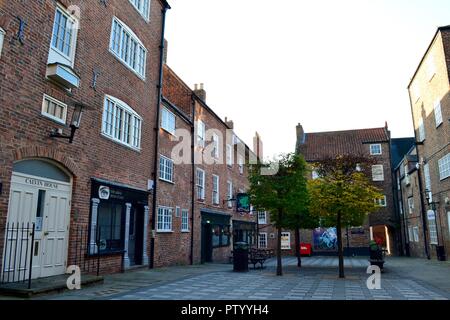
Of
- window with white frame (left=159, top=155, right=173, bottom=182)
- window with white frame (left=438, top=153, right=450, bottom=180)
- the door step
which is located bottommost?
the door step

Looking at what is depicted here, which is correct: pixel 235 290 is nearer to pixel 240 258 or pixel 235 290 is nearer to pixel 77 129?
pixel 240 258

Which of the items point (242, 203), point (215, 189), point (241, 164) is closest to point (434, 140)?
point (242, 203)

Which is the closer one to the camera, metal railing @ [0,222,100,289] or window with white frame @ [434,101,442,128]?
metal railing @ [0,222,100,289]

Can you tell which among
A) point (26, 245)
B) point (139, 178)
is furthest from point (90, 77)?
point (26, 245)

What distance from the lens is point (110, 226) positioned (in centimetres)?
1219

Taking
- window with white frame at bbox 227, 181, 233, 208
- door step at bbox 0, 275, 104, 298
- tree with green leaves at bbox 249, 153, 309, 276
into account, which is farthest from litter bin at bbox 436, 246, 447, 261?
door step at bbox 0, 275, 104, 298

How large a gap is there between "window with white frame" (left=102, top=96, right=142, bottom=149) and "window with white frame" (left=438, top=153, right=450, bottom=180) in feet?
57.0

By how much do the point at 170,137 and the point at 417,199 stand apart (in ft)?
67.5

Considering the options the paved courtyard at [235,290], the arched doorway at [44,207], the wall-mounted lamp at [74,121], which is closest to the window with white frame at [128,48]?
the wall-mounted lamp at [74,121]

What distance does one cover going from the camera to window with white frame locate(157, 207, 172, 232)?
15.7 meters

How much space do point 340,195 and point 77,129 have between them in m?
10.2

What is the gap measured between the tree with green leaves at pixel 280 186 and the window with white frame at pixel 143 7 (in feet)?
26.9

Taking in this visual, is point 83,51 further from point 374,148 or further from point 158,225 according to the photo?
point 374,148

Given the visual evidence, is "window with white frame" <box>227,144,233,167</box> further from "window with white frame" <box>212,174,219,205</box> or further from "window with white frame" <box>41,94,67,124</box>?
"window with white frame" <box>41,94,67,124</box>
